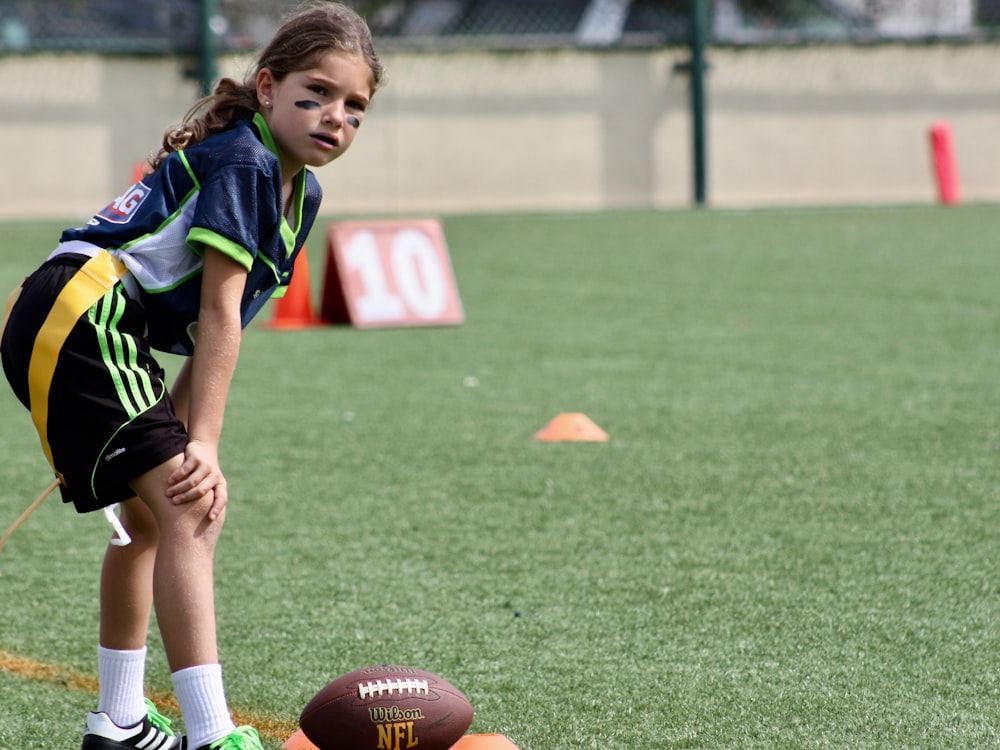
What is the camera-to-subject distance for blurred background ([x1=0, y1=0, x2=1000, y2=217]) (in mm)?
15867

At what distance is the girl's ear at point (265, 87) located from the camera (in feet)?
8.79

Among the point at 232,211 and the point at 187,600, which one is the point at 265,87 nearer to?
the point at 232,211

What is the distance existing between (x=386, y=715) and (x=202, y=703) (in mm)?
351

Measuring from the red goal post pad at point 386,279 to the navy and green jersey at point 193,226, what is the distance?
241 inches

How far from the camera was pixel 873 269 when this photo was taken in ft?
35.5

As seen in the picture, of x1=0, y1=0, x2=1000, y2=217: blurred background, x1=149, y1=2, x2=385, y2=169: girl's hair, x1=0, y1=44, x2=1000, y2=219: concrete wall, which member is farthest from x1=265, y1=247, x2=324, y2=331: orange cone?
x1=0, y1=44, x2=1000, y2=219: concrete wall

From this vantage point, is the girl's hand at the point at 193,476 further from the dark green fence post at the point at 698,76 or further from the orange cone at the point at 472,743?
the dark green fence post at the point at 698,76

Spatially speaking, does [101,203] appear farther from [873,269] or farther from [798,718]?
[798,718]

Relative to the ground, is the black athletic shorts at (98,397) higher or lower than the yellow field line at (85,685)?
higher

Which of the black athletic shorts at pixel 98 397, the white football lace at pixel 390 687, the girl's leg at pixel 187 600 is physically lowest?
the white football lace at pixel 390 687

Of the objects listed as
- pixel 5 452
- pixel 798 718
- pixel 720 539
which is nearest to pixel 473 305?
pixel 5 452

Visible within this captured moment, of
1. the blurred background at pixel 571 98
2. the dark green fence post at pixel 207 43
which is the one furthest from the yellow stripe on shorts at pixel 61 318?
the dark green fence post at pixel 207 43

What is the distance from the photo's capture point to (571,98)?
1698 centimetres

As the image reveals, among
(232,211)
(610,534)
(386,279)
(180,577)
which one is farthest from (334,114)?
(386,279)
